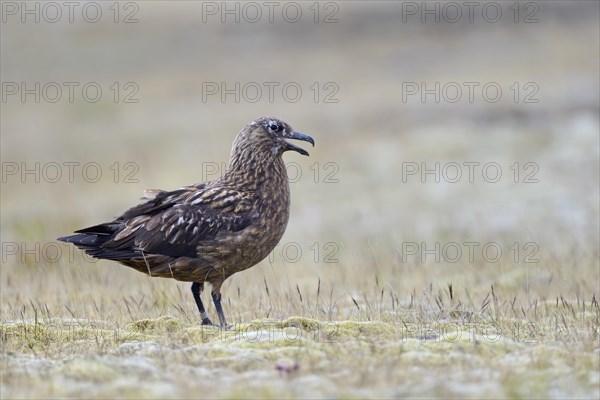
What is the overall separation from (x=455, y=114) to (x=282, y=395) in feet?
69.9

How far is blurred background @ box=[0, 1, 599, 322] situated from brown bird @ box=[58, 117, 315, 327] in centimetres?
64

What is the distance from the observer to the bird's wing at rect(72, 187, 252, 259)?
28.3 ft

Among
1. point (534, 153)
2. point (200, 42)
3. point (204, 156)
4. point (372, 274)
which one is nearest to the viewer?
point (372, 274)

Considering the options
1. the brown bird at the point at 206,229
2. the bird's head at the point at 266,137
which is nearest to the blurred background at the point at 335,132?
the brown bird at the point at 206,229

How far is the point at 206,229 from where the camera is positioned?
28.3 ft

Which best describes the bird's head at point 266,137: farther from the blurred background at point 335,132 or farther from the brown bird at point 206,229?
the blurred background at point 335,132

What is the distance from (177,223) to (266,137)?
1393 millimetres

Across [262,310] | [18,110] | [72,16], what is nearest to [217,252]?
[262,310]

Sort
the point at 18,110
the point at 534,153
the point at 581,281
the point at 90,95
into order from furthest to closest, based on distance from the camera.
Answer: the point at 90,95 < the point at 18,110 < the point at 534,153 < the point at 581,281

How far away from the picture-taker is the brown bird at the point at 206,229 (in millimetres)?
8594

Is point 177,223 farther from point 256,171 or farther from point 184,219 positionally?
point 256,171

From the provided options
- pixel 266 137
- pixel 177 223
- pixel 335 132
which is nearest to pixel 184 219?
pixel 177 223

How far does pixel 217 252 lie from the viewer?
8.56 m

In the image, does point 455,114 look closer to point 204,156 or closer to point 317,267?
point 204,156
